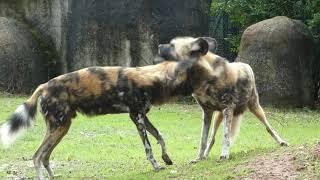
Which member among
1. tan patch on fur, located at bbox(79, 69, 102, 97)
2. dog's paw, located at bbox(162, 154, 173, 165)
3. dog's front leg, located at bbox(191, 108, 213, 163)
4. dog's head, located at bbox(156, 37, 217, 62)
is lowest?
dog's paw, located at bbox(162, 154, 173, 165)

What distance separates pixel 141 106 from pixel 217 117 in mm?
1202

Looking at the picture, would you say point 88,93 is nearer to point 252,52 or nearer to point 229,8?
point 252,52

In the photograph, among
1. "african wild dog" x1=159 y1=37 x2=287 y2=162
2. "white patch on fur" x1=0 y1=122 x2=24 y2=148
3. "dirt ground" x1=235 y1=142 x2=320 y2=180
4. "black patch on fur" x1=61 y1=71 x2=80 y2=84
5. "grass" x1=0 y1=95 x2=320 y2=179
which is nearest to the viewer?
"dirt ground" x1=235 y1=142 x2=320 y2=180

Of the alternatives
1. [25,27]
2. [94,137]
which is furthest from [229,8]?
[94,137]

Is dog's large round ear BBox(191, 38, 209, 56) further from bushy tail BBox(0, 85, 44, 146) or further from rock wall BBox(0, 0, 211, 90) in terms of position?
rock wall BBox(0, 0, 211, 90)

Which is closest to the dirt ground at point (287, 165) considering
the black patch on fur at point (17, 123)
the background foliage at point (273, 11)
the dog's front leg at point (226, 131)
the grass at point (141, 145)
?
the grass at point (141, 145)

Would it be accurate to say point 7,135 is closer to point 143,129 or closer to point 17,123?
point 17,123

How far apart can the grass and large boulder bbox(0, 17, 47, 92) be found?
1.77 metres

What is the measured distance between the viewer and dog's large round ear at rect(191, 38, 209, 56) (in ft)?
25.3

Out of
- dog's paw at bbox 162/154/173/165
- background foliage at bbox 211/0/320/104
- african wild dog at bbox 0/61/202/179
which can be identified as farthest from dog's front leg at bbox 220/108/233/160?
background foliage at bbox 211/0/320/104

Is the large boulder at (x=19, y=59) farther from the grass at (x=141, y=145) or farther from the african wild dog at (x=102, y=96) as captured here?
the african wild dog at (x=102, y=96)

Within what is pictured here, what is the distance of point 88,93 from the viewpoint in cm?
765

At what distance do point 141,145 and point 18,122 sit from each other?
4.06 metres

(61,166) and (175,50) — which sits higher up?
(175,50)
